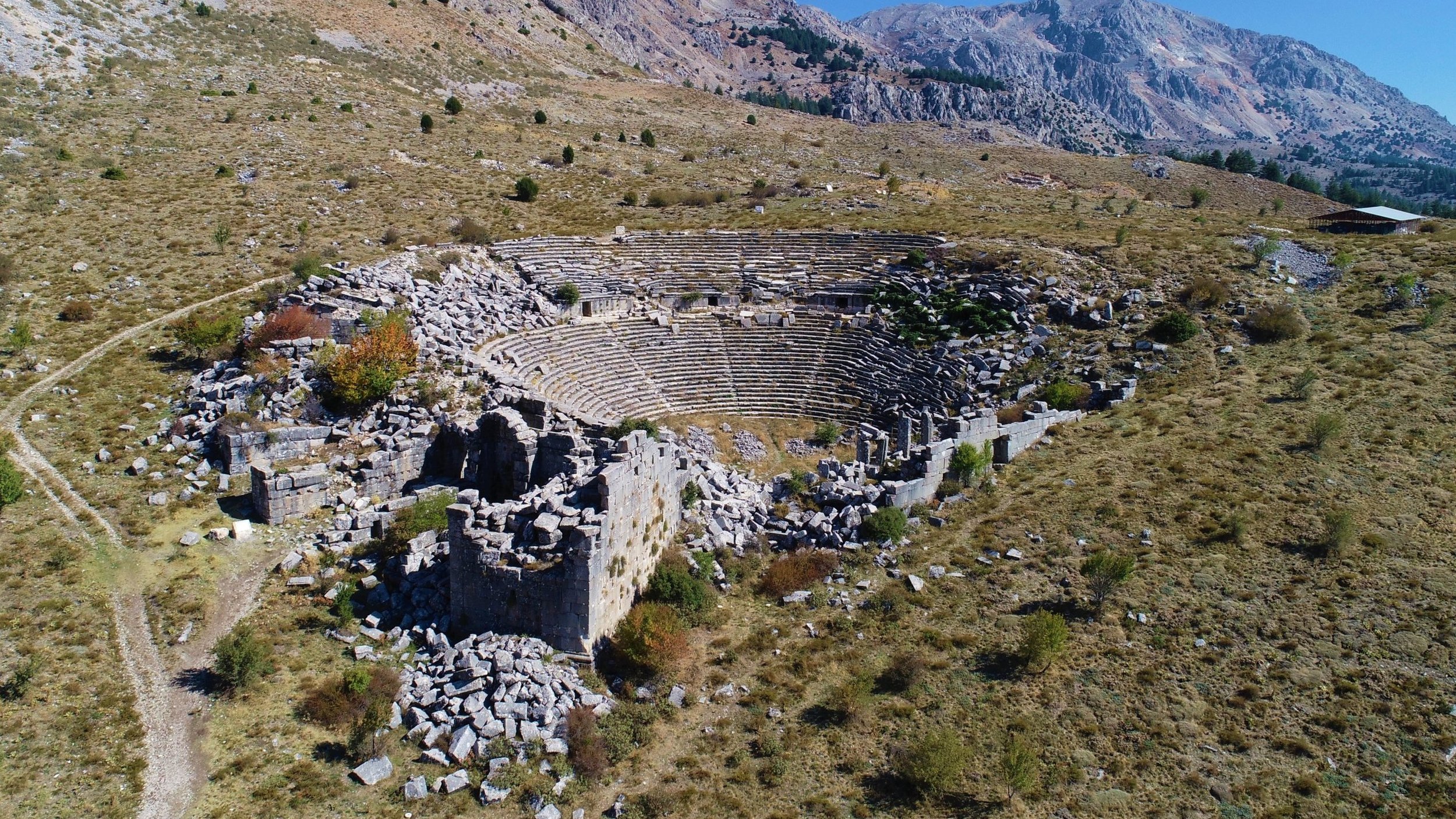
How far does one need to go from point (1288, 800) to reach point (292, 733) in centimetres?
1410

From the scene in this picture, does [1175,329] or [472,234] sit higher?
[472,234]

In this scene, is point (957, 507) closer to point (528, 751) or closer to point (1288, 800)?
point (1288, 800)

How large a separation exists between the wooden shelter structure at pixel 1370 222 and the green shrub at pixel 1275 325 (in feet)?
57.3

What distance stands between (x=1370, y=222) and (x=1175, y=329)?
74.8 ft

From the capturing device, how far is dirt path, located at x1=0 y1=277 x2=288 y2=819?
11016 millimetres

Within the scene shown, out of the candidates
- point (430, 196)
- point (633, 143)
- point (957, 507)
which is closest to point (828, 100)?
point (633, 143)

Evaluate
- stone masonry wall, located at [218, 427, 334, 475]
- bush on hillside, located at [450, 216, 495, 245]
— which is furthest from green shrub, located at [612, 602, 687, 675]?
bush on hillside, located at [450, 216, 495, 245]

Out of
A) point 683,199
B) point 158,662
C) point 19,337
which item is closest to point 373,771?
point 158,662

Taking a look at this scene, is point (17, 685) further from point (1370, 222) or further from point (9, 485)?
point (1370, 222)

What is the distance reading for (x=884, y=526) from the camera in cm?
1794

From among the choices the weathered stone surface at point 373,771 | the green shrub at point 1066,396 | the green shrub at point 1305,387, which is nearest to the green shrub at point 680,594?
the weathered stone surface at point 373,771

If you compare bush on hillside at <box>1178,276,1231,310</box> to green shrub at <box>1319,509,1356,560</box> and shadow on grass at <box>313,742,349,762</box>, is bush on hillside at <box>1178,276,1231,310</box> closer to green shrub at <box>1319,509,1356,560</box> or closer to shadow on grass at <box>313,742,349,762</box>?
green shrub at <box>1319,509,1356,560</box>

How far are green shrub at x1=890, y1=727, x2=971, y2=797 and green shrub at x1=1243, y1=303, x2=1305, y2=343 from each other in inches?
856

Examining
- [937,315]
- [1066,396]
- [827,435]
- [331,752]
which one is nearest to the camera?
[331,752]
